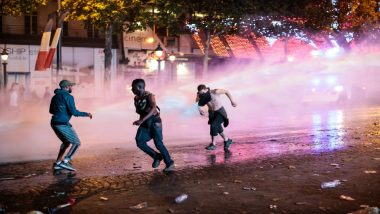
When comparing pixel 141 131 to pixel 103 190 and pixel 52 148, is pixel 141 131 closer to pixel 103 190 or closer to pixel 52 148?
pixel 103 190

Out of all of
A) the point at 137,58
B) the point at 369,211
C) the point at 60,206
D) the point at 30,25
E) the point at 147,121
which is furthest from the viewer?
the point at 137,58

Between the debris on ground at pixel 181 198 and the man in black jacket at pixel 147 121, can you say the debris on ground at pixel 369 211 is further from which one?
the man in black jacket at pixel 147 121

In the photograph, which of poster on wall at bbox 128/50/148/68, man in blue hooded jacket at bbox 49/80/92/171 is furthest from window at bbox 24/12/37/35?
man in blue hooded jacket at bbox 49/80/92/171

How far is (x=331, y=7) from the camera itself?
102 feet

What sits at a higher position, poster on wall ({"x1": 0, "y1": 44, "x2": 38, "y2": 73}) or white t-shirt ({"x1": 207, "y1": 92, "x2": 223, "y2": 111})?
poster on wall ({"x1": 0, "y1": 44, "x2": 38, "y2": 73})

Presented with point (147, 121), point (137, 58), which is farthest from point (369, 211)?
point (137, 58)

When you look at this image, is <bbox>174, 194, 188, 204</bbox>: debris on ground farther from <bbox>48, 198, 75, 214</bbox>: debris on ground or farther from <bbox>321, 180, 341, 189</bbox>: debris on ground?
<bbox>321, 180, 341, 189</bbox>: debris on ground

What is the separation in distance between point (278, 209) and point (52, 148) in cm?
740

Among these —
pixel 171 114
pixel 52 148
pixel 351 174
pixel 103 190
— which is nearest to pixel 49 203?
pixel 103 190

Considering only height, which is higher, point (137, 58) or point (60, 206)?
point (137, 58)

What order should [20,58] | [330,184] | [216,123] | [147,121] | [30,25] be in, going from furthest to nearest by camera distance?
[30,25], [20,58], [216,123], [147,121], [330,184]

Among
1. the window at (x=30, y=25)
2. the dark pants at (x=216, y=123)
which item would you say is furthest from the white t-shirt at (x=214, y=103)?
the window at (x=30, y=25)

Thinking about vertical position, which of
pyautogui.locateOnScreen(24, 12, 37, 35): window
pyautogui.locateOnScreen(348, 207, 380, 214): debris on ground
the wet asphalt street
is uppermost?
pyautogui.locateOnScreen(24, 12, 37, 35): window

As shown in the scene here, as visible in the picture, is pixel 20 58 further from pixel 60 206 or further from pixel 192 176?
pixel 60 206
